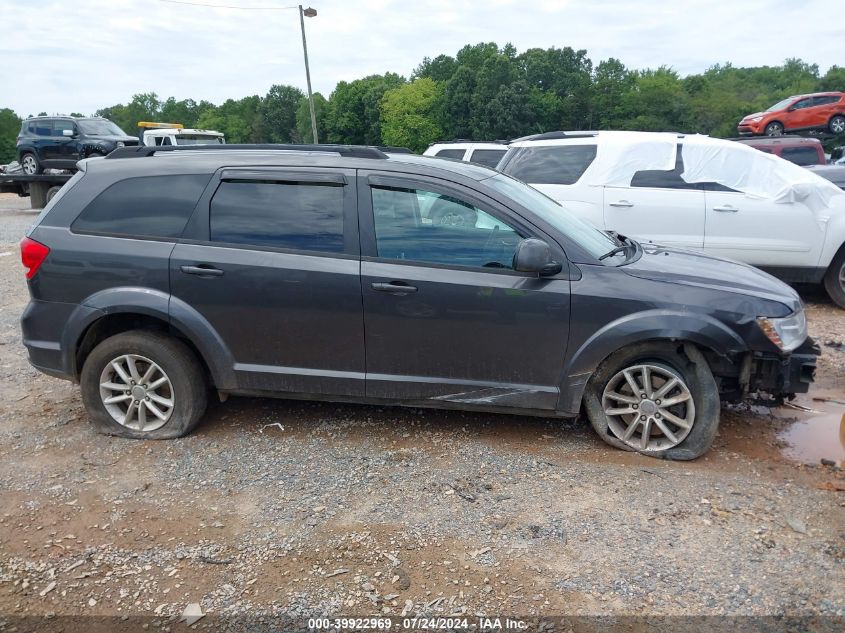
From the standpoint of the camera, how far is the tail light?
4.05 metres

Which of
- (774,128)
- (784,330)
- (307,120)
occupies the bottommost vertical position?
(784,330)

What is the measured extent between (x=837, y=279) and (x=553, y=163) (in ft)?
11.0

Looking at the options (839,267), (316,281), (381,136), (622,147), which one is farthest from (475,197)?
(381,136)

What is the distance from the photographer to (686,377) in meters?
3.76

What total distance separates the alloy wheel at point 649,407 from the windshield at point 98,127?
1953 cm

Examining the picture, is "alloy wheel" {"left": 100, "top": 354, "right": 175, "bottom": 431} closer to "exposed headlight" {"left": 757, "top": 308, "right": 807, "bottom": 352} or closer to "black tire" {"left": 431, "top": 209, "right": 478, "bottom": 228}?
"black tire" {"left": 431, "top": 209, "right": 478, "bottom": 228}

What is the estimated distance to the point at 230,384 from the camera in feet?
13.5

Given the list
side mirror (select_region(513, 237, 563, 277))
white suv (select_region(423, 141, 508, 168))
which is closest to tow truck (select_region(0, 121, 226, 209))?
white suv (select_region(423, 141, 508, 168))

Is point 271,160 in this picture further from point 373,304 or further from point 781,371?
point 781,371

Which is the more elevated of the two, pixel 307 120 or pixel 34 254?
pixel 307 120

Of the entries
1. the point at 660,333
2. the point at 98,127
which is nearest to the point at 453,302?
the point at 660,333

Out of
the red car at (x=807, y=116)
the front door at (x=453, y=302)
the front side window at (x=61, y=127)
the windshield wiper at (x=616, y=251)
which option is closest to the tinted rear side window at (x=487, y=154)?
the windshield wiper at (x=616, y=251)

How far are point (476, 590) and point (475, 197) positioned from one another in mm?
2182

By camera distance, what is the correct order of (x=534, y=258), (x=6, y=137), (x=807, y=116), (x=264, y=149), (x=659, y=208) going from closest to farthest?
(x=534, y=258) → (x=264, y=149) → (x=659, y=208) → (x=807, y=116) → (x=6, y=137)
